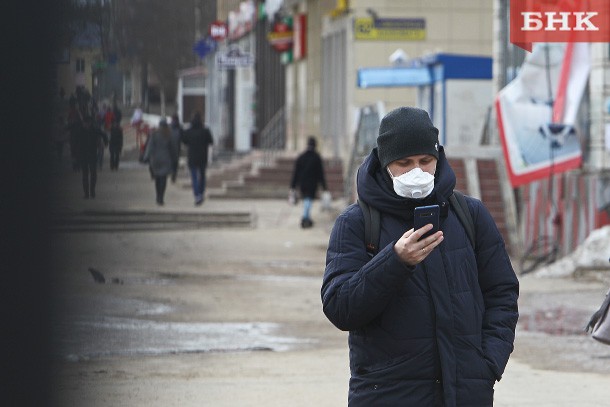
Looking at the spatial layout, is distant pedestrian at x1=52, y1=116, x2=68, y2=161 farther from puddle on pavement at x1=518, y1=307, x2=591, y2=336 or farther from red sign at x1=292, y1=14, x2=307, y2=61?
red sign at x1=292, y1=14, x2=307, y2=61

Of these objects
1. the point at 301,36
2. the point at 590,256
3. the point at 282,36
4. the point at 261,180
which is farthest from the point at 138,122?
the point at 282,36

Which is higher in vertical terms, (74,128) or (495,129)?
(74,128)

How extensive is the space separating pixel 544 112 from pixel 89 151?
16.0m

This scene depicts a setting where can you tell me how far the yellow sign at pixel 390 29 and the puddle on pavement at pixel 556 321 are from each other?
1775cm

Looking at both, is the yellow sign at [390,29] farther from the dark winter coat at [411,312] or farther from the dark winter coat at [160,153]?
the dark winter coat at [160,153]

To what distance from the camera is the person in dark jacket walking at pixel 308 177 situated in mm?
24625

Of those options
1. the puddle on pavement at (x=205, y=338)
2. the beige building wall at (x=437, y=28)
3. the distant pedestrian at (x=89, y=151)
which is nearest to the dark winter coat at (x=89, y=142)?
the distant pedestrian at (x=89, y=151)

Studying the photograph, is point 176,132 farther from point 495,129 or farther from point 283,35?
point 283,35

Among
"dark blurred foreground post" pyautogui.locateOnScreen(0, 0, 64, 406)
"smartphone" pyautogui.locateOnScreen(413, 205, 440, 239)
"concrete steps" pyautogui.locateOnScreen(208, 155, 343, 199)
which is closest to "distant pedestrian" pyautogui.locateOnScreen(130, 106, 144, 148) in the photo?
"dark blurred foreground post" pyautogui.locateOnScreen(0, 0, 64, 406)

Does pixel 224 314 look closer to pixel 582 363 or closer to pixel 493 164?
pixel 582 363

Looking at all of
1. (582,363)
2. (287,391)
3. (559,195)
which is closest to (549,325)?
(582,363)

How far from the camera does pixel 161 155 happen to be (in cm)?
170

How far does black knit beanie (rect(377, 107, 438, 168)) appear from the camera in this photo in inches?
144

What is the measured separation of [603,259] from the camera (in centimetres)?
1538
